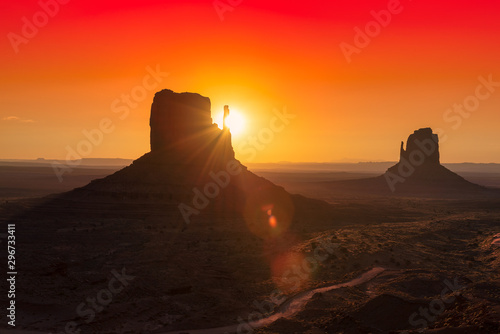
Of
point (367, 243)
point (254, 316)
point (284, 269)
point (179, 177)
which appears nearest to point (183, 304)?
point (254, 316)

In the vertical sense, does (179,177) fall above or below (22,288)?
above

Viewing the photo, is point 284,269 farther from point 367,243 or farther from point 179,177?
point 179,177

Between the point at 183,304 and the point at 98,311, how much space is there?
5231 millimetres

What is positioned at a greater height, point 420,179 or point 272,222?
point 420,179

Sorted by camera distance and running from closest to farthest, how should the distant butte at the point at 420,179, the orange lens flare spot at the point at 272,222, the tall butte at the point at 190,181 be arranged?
1. the orange lens flare spot at the point at 272,222
2. the tall butte at the point at 190,181
3. the distant butte at the point at 420,179

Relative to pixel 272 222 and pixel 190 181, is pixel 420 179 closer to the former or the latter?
pixel 272 222

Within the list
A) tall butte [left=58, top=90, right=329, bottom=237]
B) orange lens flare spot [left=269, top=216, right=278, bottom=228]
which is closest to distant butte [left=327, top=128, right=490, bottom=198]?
tall butte [left=58, top=90, right=329, bottom=237]

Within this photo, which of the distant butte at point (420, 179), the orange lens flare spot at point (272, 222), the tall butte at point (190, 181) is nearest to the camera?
the orange lens flare spot at point (272, 222)

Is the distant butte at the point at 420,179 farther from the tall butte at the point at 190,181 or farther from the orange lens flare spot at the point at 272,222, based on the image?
the orange lens flare spot at the point at 272,222

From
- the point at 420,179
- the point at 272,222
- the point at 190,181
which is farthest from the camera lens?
the point at 420,179

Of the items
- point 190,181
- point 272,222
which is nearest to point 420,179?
point 272,222

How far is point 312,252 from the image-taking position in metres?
39.0

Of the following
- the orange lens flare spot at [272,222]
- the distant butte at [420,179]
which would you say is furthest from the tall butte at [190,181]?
the distant butte at [420,179]

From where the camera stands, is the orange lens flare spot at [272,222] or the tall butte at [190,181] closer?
the orange lens flare spot at [272,222]
